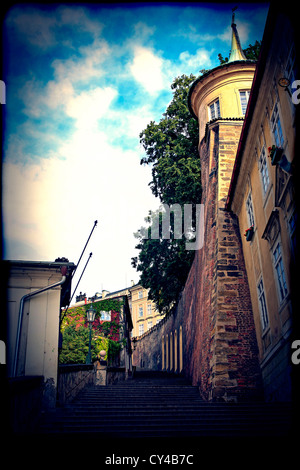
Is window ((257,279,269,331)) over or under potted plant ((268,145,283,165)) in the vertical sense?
under

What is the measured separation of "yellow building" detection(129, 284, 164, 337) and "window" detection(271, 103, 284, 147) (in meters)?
48.3

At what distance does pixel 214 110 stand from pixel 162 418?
12.9 meters

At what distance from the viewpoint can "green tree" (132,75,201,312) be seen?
1880cm

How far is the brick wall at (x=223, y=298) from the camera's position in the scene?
973 centimetres

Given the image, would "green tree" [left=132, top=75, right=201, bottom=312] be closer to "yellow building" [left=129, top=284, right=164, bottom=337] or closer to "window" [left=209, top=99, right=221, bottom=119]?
"window" [left=209, top=99, right=221, bottom=119]

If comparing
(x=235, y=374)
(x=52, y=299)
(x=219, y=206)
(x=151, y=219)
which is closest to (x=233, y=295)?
(x=235, y=374)

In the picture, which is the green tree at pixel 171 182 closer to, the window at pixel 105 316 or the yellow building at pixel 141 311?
the window at pixel 105 316

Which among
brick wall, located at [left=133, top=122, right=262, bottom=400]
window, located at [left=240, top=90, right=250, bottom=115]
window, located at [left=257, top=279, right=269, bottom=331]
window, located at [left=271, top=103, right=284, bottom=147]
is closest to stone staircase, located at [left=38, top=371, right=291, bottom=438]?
brick wall, located at [left=133, top=122, right=262, bottom=400]

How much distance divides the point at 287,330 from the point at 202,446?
3155mm

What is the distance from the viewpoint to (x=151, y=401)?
31.0ft

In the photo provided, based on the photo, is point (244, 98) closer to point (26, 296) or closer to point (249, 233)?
point (249, 233)

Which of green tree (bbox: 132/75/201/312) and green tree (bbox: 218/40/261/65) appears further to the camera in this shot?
green tree (bbox: 218/40/261/65)

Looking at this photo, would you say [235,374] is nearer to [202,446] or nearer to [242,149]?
[202,446]

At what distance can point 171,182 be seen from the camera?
62.7 feet
